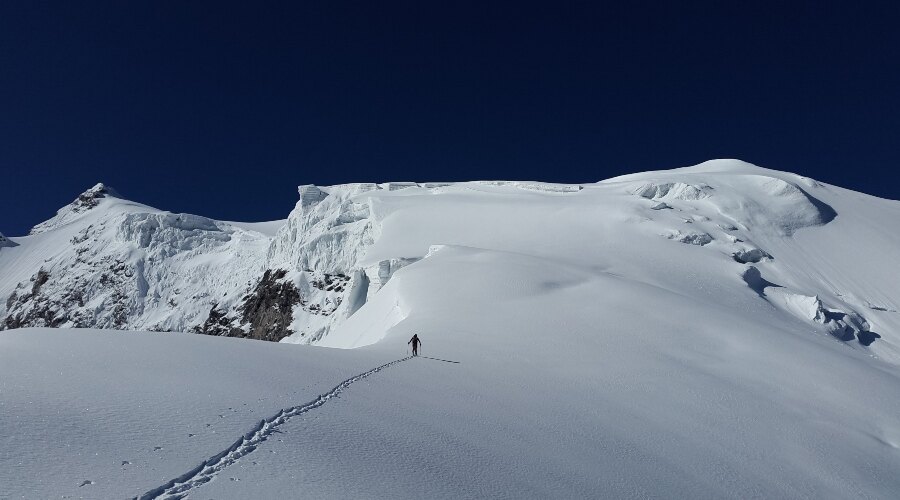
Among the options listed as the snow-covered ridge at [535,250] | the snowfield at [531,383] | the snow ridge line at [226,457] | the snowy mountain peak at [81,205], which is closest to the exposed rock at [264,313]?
the snow-covered ridge at [535,250]

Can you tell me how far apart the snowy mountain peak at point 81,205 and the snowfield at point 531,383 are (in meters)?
115

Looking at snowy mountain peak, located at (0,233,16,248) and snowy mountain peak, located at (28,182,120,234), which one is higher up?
snowy mountain peak, located at (28,182,120,234)

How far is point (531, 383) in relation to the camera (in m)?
13.6

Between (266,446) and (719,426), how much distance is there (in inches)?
414

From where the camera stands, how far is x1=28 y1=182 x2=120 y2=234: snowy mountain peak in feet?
427

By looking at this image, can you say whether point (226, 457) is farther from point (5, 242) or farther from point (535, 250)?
point (5, 242)

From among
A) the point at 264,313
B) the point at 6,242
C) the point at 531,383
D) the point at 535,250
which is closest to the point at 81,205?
the point at 6,242

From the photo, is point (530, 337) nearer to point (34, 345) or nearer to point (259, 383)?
point (259, 383)

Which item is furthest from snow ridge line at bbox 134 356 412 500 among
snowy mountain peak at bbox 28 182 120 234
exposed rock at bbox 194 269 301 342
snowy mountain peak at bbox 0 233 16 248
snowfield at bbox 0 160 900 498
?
snowy mountain peak at bbox 0 233 16 248

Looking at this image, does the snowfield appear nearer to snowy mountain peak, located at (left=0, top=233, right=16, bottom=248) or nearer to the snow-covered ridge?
the snow-covered ridge

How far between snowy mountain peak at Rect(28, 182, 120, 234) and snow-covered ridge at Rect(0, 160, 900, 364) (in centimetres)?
3659

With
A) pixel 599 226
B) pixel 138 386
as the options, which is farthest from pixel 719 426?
pixel 599 226

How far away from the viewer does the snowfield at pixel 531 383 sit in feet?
23.0

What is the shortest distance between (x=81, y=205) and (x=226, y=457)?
15161cm
